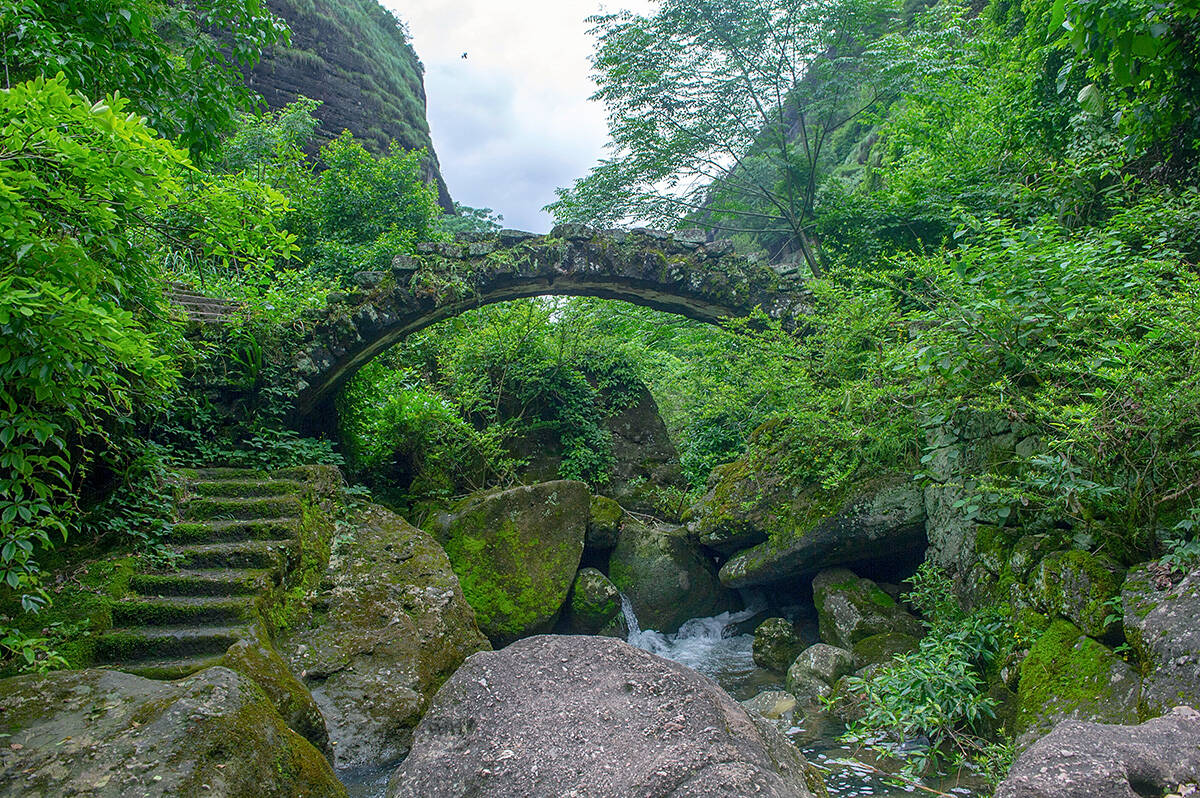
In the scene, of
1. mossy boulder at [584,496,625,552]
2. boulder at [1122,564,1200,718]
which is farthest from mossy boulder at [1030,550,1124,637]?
mossy boulder at [584,496,625,552]

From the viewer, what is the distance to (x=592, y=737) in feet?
10.1

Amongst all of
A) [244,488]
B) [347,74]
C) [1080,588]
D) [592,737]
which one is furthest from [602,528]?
[347,74]

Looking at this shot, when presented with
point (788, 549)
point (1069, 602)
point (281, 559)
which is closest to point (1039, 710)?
point (1069, 602)

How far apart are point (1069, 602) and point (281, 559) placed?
5.58m

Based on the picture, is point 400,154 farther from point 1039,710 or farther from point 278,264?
point 1039,710

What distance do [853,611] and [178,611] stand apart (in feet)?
18.4

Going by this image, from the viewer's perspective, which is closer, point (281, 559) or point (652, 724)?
point (652, 724)

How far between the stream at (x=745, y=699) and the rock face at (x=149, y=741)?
1103mm

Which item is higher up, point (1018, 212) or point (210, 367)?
point (1018, 212)

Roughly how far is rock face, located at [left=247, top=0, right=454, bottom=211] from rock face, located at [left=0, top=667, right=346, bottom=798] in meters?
19.2

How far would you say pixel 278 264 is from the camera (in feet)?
40.4

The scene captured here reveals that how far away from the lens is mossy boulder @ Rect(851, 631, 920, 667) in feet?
17.4

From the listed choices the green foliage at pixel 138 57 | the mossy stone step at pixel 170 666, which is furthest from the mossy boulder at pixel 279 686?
the green foliage at pixel 138 57

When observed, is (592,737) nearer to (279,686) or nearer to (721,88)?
(279,686)
